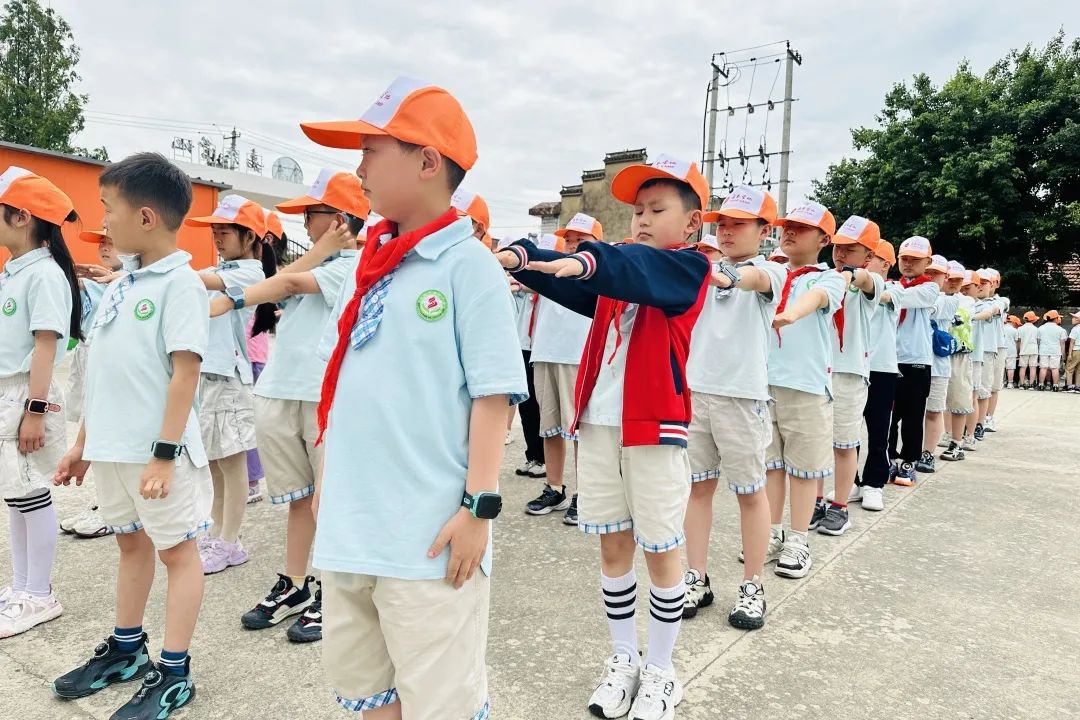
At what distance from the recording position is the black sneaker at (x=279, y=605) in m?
2.90

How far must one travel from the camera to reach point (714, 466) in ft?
10.7

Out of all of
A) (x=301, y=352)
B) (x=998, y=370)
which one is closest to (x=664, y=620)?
(x=301, y=352)

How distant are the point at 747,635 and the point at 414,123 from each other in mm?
2578

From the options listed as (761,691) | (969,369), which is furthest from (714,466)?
(969,369)

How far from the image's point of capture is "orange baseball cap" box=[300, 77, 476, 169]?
1502 millimetres

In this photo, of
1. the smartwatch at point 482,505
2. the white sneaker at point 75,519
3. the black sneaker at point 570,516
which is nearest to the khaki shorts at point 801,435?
the black sneaker at point 570,516

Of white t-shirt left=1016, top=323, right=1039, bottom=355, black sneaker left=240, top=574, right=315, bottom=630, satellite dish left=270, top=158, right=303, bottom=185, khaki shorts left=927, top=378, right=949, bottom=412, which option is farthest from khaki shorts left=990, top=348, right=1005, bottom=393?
satellite dish left=270, top=158, right=303, bottom=185

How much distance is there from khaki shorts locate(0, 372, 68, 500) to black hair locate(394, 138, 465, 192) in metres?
2.38

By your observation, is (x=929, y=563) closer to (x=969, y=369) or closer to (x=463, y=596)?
(x=463, y=596)

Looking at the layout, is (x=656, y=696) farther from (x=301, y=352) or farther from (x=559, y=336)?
(x=559, y=336)

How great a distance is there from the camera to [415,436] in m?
1.50

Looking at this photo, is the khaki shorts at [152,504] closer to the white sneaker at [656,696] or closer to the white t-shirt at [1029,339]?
the white sneaker at [656,696]

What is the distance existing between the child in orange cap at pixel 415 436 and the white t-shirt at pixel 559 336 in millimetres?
3250

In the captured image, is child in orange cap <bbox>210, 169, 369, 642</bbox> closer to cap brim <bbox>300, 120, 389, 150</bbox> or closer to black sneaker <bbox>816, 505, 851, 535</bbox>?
cap brim <bbox>300, 120, 389, 150</bbox>
